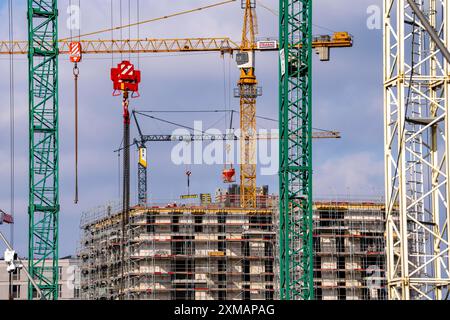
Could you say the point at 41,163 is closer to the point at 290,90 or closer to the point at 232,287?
the point at 290,90

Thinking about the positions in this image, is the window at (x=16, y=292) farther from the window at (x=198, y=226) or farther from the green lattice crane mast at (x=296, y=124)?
the green lattice crane mast at (x=296, y=124)

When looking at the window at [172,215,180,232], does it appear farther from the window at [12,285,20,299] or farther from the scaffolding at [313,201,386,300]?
the window at [12,285,20,299]

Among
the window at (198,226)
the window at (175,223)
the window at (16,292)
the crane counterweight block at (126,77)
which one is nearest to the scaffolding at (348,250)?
the window at (198,226)

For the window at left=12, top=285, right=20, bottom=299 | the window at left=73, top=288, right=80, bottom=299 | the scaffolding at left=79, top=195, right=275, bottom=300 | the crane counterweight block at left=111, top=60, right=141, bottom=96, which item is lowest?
the window at left=12, top=285, right=20, bottom=299

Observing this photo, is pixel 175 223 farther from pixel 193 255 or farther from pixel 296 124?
pixel 296 124

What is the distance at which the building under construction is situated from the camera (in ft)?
467

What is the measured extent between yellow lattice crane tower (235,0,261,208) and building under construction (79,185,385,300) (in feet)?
78.7

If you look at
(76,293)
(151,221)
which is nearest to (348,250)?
(151,221)

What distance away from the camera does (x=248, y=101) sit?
570ft

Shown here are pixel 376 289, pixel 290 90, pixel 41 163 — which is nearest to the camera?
pixel 290 90

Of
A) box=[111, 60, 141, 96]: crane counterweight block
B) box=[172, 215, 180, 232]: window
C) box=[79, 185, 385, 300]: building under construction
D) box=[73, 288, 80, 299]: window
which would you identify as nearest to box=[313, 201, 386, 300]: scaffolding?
box=[79, 185, 385, 300]: building under construction

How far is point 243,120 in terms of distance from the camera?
174875mm

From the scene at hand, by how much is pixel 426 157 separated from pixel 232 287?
95.4 m
